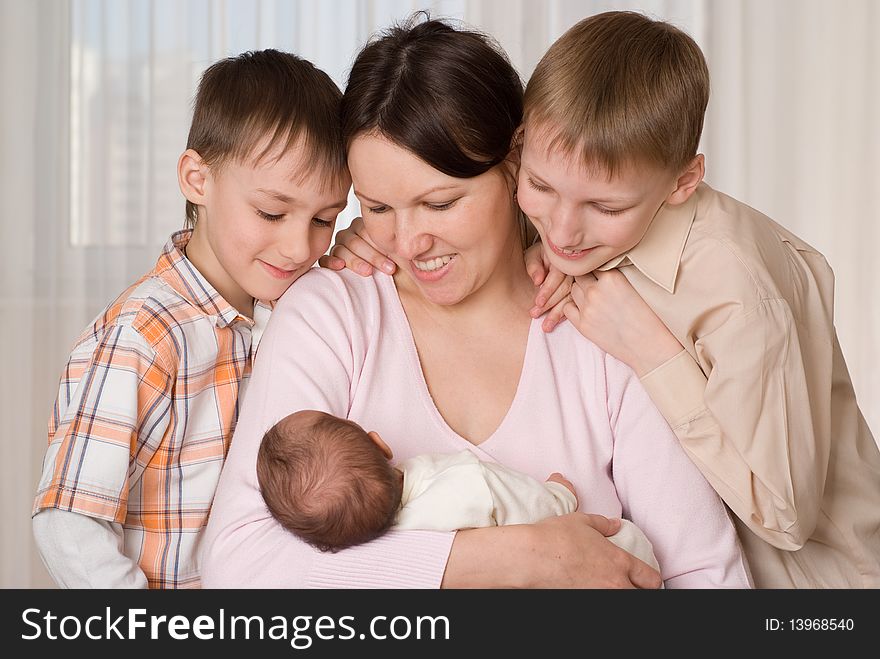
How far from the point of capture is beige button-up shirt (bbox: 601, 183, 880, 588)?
1.59 m

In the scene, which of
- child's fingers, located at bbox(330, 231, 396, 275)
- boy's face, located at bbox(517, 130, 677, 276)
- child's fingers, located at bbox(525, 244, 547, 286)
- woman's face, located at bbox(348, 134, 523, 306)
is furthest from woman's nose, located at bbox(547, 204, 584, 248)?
child's fingers, located at bbox(330, 231, 396, 275)

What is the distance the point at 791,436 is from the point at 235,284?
109 centimetres

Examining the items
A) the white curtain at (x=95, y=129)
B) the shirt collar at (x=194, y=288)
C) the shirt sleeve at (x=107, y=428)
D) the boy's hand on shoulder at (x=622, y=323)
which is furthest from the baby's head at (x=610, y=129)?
the white curtain at (x=95, y=129)

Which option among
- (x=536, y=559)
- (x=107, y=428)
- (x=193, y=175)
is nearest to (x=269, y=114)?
(x=193, y=175)

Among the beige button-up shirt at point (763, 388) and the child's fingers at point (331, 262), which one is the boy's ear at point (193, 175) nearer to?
the child's fingers at point (331, 262)

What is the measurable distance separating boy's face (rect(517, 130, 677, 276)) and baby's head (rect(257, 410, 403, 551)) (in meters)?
0.49

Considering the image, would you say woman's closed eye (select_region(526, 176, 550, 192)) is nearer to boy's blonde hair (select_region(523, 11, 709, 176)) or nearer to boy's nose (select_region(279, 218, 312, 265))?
boy's blonde hair (select_region(523, 11, 709, 176))

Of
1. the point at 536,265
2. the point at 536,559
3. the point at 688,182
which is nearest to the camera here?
the point at 536,559

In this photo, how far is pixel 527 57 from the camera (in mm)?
3723

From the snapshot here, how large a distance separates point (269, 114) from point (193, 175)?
0.23 m

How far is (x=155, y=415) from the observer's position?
172 cm

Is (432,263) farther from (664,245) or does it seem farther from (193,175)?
(193,175)
